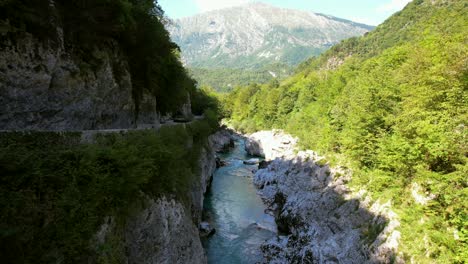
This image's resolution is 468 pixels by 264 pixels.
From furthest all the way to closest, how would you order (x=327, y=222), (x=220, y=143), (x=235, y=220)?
(x=220, y=143), (x=235, y=220), (x=327, y=222)

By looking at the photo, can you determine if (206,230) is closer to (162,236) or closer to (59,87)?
(162,236)

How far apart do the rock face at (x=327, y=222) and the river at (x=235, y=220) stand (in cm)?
130

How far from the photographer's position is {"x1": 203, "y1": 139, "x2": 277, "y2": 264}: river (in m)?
20.3

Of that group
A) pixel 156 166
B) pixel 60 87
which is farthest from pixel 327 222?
pixel 60 87

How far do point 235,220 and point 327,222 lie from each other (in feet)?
29.0

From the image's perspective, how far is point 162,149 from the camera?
1368 centimetres

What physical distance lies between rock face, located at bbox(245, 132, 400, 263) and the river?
51.3 inches

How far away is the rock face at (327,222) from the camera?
1598 centimetres

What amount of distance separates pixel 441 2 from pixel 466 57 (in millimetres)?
107714

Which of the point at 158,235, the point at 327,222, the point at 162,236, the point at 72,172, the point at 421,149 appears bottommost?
the point at 327,222

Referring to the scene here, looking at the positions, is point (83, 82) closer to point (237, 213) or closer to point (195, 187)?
point (195, 187)

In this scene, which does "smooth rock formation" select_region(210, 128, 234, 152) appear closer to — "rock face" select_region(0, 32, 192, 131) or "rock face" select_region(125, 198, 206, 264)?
"rock face" select_region(0, 32, 192, 131)

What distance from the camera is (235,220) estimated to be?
2625cm

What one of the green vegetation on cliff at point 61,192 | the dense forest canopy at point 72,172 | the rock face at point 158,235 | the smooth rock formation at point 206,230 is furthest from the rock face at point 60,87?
the smooth rock formation at point 206,230
